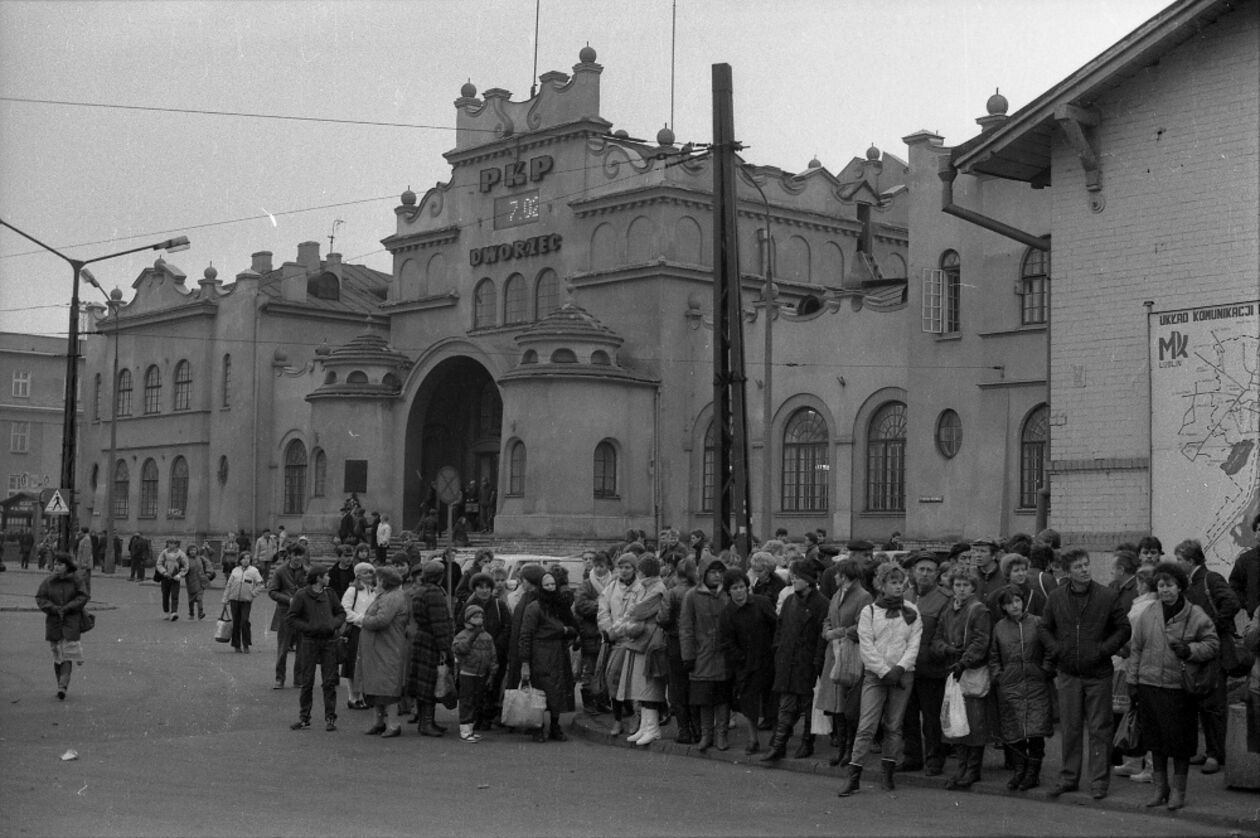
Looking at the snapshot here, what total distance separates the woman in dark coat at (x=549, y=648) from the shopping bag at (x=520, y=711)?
0.14 m

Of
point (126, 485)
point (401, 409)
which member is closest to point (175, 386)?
point (126, 485)

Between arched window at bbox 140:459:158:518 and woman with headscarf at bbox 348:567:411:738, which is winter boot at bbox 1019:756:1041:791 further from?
arched window at bbox 140:459:158:518

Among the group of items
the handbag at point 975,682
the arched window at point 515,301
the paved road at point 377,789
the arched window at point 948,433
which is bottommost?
the paved road at point 377,789

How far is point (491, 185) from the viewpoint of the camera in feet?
165

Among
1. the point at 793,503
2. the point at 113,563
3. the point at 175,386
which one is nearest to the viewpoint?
the point at 793,503

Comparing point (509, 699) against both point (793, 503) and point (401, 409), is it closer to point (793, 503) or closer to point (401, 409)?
point (793, 503)

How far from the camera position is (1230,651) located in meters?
12.8

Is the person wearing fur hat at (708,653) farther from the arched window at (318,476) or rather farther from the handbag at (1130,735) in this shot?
the arched window at (318,476)

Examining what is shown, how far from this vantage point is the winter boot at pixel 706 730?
51.1ft

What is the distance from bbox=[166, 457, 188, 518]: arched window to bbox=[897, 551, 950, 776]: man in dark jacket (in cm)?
5011

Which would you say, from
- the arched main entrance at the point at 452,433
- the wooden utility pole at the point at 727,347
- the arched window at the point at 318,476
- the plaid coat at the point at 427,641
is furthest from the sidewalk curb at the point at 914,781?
the arched window at the point at 318,476

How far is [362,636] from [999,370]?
70.2 ft

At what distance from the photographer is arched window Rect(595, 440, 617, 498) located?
44.6 metres

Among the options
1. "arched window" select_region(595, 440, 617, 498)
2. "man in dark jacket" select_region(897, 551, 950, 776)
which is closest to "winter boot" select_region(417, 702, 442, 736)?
"man in dark jacket" select_region(897, 551, 950, 776)
